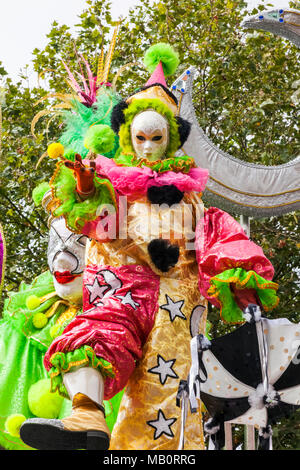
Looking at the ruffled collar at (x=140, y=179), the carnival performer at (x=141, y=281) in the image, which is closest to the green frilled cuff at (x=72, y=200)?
the carnival performer at (x=141, y=281)

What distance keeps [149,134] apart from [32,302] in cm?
112

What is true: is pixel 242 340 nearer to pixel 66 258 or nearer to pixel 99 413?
pixel 99 413

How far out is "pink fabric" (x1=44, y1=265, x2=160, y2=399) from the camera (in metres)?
2.99

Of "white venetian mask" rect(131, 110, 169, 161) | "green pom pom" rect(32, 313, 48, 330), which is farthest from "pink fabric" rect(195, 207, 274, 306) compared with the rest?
"green pom pom" rect(32, 313, 48, 330)

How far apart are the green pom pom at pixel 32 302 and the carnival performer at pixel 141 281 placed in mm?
667

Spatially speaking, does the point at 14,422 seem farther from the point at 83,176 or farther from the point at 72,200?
the point at 83,176

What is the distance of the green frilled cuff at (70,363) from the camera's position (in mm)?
2896

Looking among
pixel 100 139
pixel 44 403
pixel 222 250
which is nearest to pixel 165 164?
pixel 100 139

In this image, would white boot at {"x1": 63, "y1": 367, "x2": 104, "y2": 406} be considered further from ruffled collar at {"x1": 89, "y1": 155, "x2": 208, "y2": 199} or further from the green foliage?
the green foliage

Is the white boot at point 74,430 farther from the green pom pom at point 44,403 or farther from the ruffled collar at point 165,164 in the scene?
the ruffled collar at point 165,164

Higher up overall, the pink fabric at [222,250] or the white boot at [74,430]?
the pink fabric at [222,250]

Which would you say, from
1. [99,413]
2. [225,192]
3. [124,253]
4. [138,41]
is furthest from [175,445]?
[138,41]

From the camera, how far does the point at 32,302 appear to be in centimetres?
405
